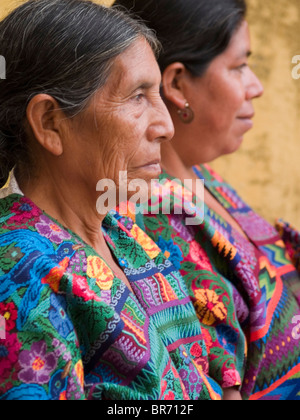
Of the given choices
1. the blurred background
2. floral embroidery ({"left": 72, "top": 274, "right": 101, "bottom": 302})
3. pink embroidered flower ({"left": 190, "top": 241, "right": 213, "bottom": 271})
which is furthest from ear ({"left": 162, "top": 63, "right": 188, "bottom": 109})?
the blurred background

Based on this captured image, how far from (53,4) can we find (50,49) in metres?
0.13

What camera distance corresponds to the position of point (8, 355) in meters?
1.32

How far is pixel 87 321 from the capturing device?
142 cm

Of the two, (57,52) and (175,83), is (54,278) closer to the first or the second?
(57,52)

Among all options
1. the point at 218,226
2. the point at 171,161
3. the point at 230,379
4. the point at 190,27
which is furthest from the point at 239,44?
the point at 230,379

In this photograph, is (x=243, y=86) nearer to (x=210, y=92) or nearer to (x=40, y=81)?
(x=210, y=92)

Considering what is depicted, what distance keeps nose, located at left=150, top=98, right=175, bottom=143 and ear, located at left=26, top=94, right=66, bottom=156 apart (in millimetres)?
226

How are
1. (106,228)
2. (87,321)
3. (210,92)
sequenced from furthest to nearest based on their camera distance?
(210,92) → (106,228) → (87,321)

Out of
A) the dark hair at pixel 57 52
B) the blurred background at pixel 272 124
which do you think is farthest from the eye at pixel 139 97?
the blurred background at pixel 272 124

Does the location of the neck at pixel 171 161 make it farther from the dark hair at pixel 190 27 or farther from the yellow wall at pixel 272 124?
the yellow wall at pixel 272 124

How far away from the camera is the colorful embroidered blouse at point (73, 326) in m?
1.33

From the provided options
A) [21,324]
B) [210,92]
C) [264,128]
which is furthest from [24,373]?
[264,128]

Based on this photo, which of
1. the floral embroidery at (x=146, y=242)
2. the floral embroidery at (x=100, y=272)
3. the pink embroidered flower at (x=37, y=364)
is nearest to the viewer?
the pink embroidered flower at (x=37, y=364)

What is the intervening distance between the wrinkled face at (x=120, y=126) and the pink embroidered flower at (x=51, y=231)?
0.13 meters
